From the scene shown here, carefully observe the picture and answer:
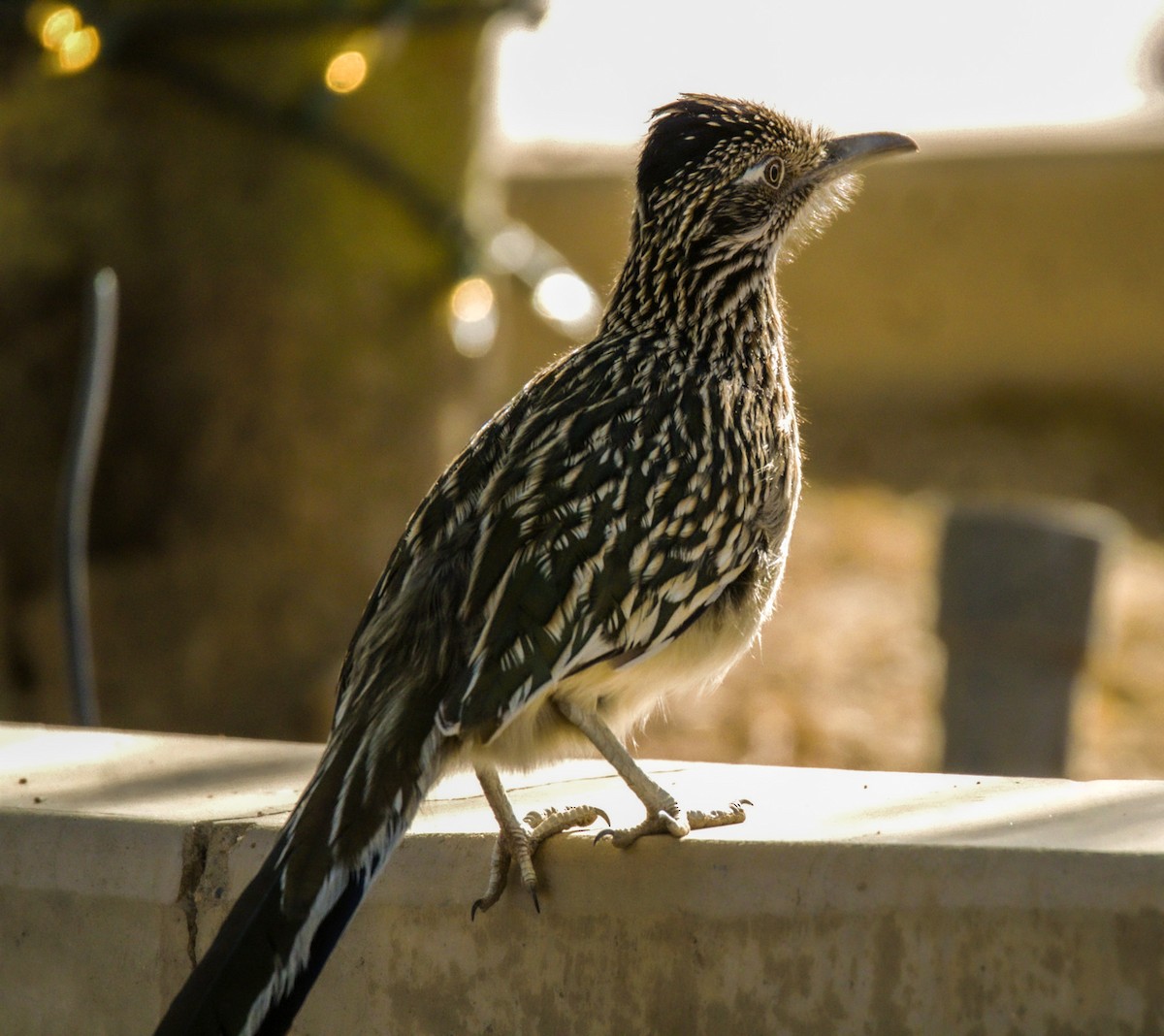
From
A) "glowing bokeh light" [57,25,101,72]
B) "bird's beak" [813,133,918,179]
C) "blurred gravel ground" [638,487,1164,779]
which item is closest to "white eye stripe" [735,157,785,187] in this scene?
"bird's beak" [813,133,918,179]

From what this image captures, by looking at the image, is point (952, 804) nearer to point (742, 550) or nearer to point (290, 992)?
point (742, 550)

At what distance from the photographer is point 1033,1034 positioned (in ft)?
9.42

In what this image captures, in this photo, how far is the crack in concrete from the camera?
11.4 feet

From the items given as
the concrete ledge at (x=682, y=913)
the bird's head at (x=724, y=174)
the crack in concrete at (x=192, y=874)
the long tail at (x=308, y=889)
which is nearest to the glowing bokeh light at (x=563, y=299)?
the bird's head at (x=724, y=174)

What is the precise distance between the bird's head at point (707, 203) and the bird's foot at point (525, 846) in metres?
1.25

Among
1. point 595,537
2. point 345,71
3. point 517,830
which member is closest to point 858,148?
point 595,537

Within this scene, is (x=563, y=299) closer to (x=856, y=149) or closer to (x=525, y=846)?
(x=856, y=149)

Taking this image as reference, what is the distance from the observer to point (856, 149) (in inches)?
178

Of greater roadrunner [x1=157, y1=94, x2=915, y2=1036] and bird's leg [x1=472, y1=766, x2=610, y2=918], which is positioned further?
bird's leg [x1=472, y1=766, x2=610, y2=918]

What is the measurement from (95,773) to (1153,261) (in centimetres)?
1107

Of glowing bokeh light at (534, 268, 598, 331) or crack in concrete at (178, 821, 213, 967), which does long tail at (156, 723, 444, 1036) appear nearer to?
crack in concrete at (178, 821, 213, 967)

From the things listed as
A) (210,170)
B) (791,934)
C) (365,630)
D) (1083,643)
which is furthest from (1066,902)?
(210,170)

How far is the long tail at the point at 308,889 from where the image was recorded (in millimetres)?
2846

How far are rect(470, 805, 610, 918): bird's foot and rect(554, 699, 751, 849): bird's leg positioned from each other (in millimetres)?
127
